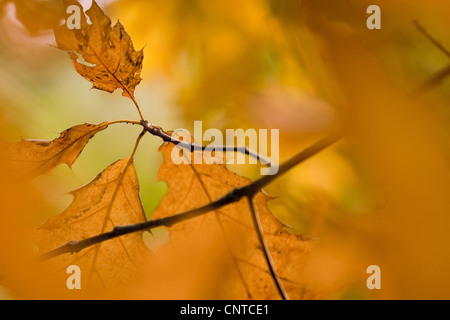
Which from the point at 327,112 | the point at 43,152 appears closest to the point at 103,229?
the point at 43,152

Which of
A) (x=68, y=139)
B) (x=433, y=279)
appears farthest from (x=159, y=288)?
(x=433, y=279)

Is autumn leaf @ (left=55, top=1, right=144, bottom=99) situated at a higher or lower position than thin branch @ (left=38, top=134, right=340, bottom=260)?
higher

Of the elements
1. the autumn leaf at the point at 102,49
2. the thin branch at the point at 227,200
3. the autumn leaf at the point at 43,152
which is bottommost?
the thin branch at the point at 227,200

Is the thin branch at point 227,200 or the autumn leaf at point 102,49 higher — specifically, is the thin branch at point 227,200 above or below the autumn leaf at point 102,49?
below

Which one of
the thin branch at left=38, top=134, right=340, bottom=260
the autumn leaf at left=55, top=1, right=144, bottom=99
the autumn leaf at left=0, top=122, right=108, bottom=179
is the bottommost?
the thin branch at left=38, top=134, right=340, bottom=260
